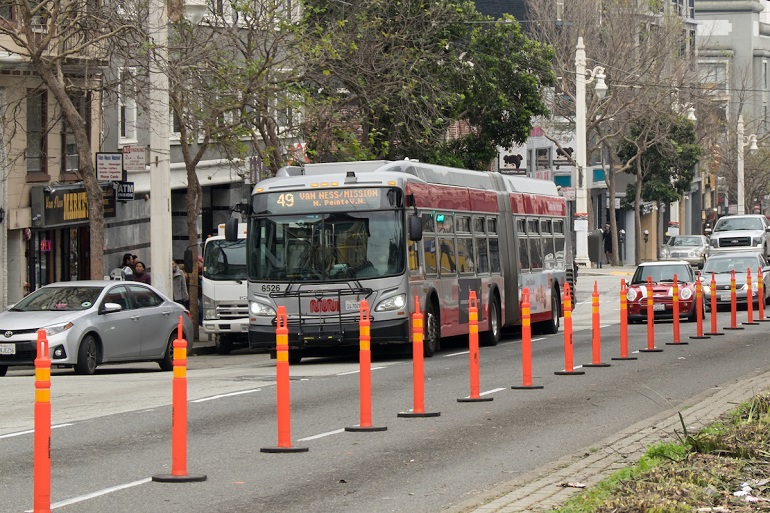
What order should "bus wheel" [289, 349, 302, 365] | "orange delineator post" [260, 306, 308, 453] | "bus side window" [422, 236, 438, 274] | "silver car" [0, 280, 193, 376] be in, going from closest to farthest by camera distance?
"orange delineator post" [260, 306, 308, 453], "silver car" [0, 280, 193, 376], "bus side window" [422, 236, 438, 274], "bus wheel" [289, 349, 302, 365]

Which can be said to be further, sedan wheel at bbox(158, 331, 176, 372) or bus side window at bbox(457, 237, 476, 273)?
bus side window at bbox(457, 237, 476, 273)

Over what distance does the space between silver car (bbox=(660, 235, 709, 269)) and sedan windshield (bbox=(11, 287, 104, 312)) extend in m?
46.4

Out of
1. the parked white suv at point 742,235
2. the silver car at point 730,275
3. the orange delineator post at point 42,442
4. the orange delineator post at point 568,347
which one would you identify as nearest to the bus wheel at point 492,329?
the orange delineator post at point 568,347

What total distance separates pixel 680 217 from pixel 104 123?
66.4 metres

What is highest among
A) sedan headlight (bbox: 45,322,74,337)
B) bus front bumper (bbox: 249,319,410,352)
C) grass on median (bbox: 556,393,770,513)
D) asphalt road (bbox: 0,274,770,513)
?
sedan headlight (bbox: 45,322,74,337)

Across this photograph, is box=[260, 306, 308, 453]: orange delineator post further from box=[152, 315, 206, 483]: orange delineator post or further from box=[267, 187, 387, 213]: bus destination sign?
box=[267, 187, 387, 213]: bus destination sign

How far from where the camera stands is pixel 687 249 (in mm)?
67625

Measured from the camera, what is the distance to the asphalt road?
34.1 ft

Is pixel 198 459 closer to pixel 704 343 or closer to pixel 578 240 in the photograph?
pixel 704 343

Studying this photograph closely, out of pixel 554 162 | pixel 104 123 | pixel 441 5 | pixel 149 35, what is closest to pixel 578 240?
pixel 554 162

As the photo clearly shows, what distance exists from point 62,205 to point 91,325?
12.4 m

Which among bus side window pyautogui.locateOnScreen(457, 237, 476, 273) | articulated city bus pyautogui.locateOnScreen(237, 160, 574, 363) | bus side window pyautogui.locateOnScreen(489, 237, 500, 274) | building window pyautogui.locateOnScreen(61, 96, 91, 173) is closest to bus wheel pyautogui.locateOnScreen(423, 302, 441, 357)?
articulated city bus pyautogui.locateOnScreen(237, 160, 574, 363)

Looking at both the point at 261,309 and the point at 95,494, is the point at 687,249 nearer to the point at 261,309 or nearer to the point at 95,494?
the point at 261,309

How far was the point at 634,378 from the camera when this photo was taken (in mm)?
19125
